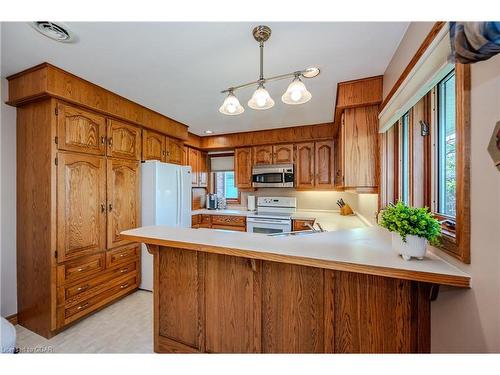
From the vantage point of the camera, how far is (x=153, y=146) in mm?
2982

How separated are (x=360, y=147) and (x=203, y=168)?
3151mm

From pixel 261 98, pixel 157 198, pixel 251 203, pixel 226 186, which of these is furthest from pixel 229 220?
pixel 261 98

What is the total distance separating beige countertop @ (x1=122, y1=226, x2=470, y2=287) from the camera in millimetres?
806

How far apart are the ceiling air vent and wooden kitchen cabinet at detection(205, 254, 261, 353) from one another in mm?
1703

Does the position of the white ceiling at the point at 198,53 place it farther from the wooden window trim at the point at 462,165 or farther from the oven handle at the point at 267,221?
the oven handle at the point at 267,221

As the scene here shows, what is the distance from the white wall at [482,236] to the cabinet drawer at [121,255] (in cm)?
286

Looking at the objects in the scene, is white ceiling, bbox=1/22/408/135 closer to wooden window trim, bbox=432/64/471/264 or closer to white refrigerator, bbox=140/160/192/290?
wooden window trim, bbox=432/64/471/264

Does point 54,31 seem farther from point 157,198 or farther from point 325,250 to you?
point 325,250

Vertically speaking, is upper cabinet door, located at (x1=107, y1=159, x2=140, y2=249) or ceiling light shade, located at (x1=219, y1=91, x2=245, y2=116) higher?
ceiling light shade, located at (x1=219, y1=91, x2=245, y2=116)

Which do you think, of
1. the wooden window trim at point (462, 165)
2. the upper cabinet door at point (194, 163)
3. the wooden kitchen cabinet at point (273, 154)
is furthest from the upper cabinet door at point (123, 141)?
the wooden window trim at point (462, 165)

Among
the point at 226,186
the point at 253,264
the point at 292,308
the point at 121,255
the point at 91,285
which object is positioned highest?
the point at 226,186

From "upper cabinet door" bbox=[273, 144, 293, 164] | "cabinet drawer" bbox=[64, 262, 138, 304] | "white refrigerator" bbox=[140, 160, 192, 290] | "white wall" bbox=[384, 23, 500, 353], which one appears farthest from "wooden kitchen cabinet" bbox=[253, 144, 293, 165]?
"white wall" bbox=[384, 23, 500, 353]

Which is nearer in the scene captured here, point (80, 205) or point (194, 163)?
point (80, 205)

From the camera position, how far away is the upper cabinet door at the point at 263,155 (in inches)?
151
